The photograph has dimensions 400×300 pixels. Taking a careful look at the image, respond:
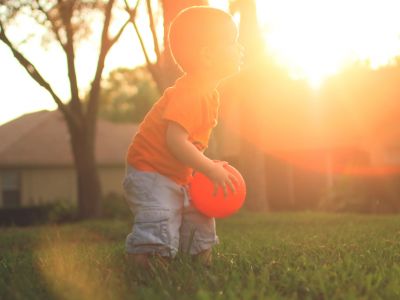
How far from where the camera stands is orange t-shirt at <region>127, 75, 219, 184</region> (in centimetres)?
385

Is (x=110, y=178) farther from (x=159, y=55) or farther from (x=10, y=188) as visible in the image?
(x=159, y=55)

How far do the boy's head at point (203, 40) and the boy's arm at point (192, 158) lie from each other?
449 mm

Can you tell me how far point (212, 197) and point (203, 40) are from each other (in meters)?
0.95

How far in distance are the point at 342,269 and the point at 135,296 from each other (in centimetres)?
121

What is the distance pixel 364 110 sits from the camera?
24.7m

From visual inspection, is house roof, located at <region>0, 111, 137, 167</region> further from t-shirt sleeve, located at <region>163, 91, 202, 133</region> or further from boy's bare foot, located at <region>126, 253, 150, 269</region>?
t-shirt sleeve, located at <region>163, 91, 202, 133</region>

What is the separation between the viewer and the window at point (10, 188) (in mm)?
29031

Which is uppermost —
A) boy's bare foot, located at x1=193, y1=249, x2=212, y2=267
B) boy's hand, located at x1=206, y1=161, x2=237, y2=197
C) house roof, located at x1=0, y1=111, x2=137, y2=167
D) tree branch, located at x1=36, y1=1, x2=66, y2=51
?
tree branch, located at x1=36, y1=1, x2=66, y2=51

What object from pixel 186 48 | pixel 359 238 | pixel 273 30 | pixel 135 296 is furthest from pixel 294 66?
pixel 135 296

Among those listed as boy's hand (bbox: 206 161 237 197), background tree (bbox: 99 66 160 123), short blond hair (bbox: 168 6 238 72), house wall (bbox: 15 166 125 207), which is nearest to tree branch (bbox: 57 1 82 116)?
short blond hair (bbox: 168 6 238 72)

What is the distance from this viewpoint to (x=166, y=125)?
157 inches

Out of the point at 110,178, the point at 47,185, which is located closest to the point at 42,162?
the point at 47,185

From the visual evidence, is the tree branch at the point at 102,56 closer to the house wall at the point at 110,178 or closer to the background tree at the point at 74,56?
the background tree at the point at 74,56

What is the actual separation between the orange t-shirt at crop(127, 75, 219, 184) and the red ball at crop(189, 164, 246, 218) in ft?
0.57
